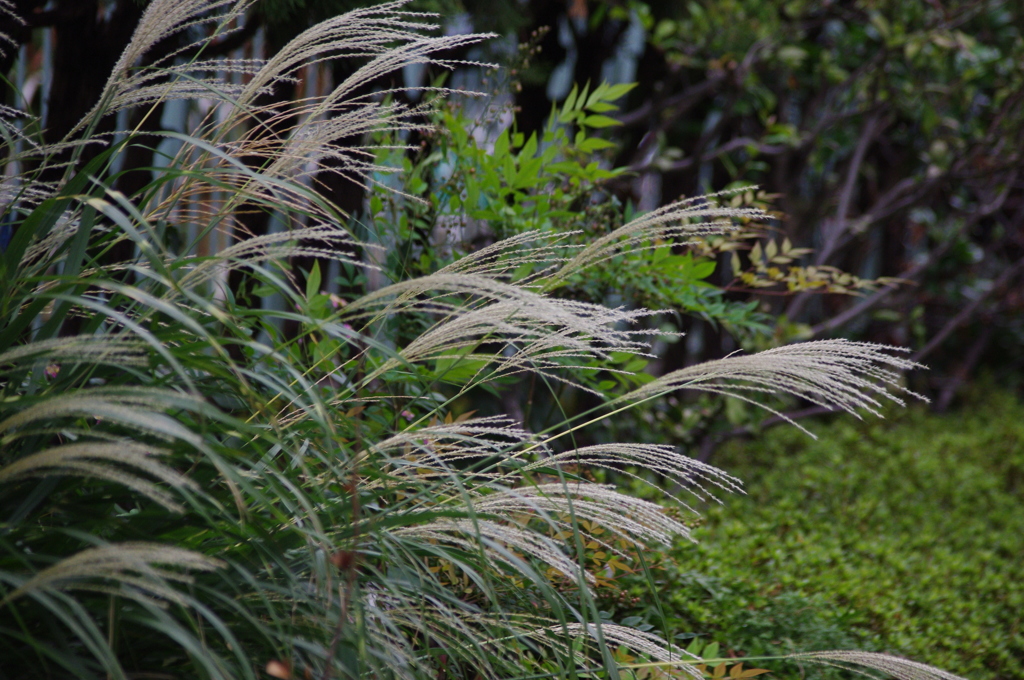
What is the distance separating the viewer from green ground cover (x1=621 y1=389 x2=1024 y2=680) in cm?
193

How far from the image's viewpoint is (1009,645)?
2.28 metres

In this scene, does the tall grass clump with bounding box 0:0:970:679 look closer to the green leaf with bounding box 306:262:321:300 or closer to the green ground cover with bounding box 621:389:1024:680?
the green leaf with bounding box 306:262:321:300

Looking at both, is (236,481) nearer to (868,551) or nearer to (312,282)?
(312,282)

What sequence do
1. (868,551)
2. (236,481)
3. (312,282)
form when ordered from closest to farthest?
(236,481) → (312,282) → (868,551)

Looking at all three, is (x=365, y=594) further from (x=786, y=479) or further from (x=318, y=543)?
(x=786, y=479)

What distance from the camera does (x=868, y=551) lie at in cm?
262

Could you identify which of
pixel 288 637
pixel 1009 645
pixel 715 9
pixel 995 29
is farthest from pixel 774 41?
pixel 288 637

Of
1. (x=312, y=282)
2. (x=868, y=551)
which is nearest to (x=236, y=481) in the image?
(x=312, y=282)

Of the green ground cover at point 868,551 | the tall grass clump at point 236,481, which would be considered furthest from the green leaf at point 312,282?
the green ground cover at point 868,551

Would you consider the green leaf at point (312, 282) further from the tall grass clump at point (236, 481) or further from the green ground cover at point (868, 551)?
the green ground cover at point (868, 551)

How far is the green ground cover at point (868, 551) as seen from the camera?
1.93 m

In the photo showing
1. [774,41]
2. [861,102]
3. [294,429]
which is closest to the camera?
[294,429]

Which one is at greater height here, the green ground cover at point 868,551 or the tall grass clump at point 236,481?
the tall grass clump at point 236,481

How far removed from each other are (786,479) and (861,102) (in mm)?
2136
